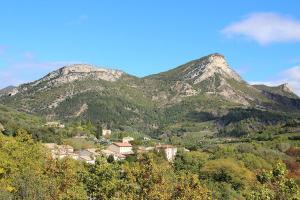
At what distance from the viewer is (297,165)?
113 metres

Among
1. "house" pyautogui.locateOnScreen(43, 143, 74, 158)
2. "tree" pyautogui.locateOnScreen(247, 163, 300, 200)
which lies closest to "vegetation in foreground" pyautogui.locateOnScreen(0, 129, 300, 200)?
"tree" pyautogui.locateOnScreen(247, 163, 300, 200)

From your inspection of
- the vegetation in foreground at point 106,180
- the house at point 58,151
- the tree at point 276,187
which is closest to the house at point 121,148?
the house at point 58,151

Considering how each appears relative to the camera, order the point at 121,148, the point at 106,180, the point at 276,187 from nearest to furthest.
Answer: the point at 276,187 < the point at 106,180 < the point at 121,148

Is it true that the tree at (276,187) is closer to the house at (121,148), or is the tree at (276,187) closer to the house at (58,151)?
the house at (58,151)

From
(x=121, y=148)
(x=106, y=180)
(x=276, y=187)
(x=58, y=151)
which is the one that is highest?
(x=58, y=151)

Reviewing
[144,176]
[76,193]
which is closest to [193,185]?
[144,176]

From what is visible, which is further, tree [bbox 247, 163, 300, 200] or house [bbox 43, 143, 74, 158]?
house [bbox 43, 143, 74, 158]

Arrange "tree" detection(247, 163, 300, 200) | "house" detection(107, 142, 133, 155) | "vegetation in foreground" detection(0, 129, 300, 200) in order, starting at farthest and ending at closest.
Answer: "house" detection(107, 142, 133, 155) → "vegetation in foreground" detection(0, 129, 300, 200) → "tree" detection(247, 163, 300, 200)

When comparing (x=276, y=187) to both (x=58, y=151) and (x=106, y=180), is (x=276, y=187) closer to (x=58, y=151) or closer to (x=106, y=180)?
(x=106, y=180)

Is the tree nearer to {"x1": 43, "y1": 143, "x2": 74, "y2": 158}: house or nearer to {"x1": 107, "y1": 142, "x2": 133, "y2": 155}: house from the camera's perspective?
{"x1": 43, "y1": 143, "x2": 74, "y2": 158}: house

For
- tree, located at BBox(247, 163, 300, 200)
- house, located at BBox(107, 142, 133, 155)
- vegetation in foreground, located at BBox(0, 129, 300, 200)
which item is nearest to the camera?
tree, located at BBox(247, 163, 300, 200)

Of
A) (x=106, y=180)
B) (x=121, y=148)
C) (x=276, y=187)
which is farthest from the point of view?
(x=121, y=148)

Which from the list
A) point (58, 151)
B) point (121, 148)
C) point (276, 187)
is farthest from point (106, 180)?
point (121, 148)

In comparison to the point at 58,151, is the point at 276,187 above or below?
below
